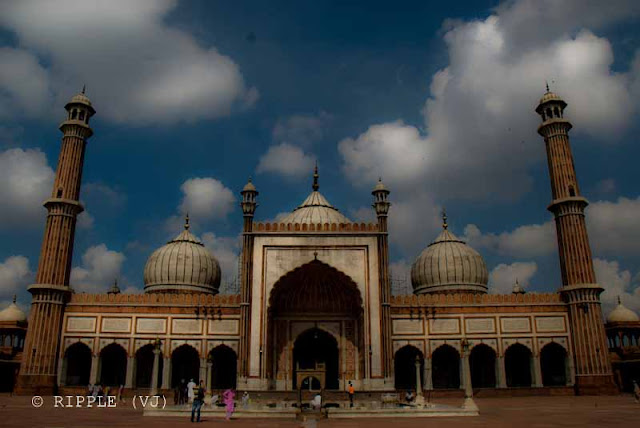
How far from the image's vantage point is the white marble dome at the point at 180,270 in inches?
1481

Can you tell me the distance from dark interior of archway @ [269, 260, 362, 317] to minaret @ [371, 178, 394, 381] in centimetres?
222

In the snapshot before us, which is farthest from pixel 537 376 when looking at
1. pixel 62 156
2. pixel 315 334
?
pixel 62 156

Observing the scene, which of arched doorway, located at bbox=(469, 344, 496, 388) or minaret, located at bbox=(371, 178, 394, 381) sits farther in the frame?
arched doorway, located at bbox=(469, 344, 496, 388)

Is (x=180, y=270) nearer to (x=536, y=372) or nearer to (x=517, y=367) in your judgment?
(x=517, y=367)

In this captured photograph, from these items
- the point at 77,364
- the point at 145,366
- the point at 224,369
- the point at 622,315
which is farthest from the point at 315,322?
the point at 622,315

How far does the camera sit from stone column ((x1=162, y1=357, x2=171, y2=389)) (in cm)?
3114

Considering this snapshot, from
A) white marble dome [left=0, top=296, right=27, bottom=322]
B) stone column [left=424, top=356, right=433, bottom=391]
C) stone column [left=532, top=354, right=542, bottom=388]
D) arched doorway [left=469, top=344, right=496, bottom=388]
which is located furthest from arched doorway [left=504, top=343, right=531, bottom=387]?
white marble dome [left=0, top=296, right=27, bottom=322]

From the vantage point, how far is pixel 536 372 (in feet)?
104

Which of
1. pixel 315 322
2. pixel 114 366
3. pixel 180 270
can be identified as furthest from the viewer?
pixel 180 270

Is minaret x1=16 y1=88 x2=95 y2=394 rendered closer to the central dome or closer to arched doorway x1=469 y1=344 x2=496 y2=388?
the central dome

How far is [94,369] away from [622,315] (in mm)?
34489

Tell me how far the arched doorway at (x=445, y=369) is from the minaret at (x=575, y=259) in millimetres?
6853

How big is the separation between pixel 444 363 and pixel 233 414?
1947cm

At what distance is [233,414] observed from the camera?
60.6 feet
